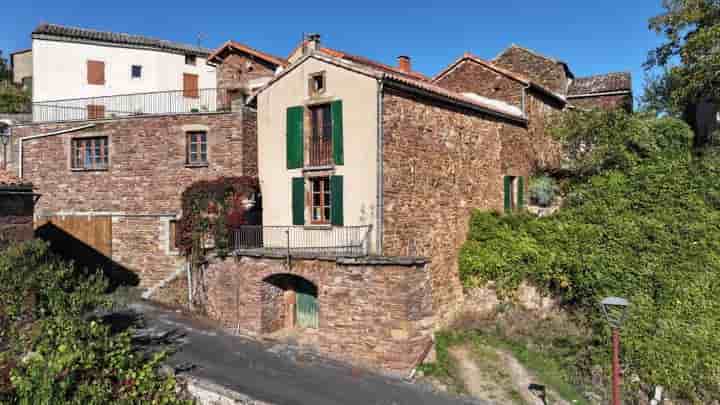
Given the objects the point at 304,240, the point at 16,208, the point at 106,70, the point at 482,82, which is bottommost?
the point at 304,240

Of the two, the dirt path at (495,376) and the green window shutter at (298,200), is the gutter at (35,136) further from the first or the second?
the dirt path at (495,376)

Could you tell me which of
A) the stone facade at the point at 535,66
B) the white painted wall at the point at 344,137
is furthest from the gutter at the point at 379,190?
the stone facade at the point at 535,66

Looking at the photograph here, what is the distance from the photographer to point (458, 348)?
47.0 feet

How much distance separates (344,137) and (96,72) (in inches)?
741

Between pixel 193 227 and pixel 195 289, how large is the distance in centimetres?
211

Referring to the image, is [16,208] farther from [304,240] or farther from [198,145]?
[198,145]

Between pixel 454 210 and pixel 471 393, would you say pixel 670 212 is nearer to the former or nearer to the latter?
pixel 454 210

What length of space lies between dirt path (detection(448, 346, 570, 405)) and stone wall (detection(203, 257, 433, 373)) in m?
1.41

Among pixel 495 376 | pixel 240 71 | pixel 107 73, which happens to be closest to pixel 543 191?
pixel 495 376

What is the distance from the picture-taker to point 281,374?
12.2m

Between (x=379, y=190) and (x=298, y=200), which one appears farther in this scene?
(x=298, y=200)

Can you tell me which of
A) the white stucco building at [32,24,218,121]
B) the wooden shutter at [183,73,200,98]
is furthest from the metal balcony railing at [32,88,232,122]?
the wooden shutter at [183,73,200,98]

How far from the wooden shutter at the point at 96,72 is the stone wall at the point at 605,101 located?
2522 cm

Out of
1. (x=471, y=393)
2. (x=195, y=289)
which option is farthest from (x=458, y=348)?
(x=195, y=289)
